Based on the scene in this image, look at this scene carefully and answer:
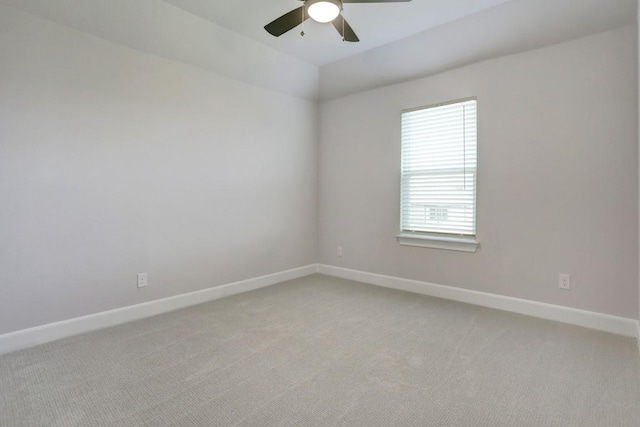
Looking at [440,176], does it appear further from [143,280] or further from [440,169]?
[143,280]

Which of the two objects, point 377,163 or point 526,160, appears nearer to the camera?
point 526,160

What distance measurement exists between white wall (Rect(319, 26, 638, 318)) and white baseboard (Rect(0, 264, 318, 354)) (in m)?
1.90

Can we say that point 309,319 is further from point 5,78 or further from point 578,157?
point 5,78

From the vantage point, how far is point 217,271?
142 inches

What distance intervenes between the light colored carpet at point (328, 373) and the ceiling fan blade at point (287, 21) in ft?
7.57

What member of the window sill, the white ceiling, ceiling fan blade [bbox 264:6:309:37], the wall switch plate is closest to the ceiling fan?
ceiling fan blade [bbox 264:6:309:37]

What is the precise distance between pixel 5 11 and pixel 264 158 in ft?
7.92

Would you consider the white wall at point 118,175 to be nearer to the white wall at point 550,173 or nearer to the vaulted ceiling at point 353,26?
the vaulted ceiling at point 353,26

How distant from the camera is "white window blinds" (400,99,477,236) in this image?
3418mm

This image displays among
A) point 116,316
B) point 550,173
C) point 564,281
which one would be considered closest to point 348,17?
point 550,173

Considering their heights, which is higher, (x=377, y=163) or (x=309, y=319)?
(x=377, y=163)

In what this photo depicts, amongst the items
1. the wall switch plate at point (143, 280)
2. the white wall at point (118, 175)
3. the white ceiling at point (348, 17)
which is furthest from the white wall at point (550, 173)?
the wall switch plate at point (143, 280)

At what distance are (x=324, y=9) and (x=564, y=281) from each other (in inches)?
115

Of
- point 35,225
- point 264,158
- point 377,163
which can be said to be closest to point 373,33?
point 377,163
